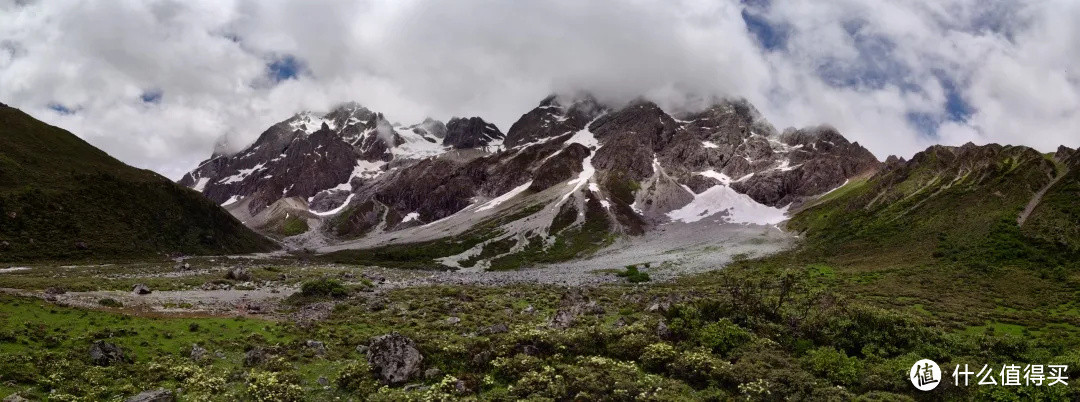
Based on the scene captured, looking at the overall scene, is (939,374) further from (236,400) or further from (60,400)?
(60,400)

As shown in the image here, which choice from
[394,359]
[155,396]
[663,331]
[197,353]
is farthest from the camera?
[663,331]

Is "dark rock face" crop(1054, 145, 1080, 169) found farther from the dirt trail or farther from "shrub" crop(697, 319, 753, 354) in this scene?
"shrub" crop(697, 319, 753, 354)

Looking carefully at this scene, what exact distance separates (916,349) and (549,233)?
169202mm

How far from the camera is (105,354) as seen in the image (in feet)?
80.0

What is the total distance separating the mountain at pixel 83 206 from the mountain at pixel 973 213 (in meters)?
146

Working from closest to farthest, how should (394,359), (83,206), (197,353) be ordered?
(394,359), (197,353), (83,206)

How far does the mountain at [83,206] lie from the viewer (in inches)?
3501

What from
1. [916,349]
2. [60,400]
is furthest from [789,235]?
[60,400]

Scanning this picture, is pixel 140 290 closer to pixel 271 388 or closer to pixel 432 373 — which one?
pixel 271 388

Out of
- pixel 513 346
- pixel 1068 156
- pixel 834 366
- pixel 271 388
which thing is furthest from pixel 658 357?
pixel 1068 156

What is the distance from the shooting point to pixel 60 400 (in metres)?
19.1

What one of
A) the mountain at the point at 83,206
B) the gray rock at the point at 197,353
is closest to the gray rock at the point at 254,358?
the gray rock at the point at 197,353

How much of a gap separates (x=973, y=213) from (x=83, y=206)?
176026 mm

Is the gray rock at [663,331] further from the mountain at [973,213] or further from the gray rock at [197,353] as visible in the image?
the mountain at [973,213]
